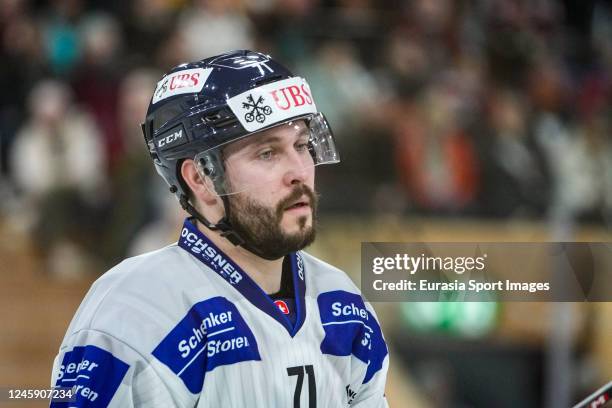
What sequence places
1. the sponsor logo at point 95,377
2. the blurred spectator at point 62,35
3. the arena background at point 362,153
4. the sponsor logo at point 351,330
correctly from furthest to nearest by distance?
the blurred spectator at point 62,35
the arena background at point 362,153
the sponsor logo at point 351,330
the sponsor logo at point 95,377

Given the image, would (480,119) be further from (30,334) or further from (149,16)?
(30,334)

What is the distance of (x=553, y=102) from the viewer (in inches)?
268

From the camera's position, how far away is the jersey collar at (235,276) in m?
2.22

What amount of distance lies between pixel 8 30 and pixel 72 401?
421cm

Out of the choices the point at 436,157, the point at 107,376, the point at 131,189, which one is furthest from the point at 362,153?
the point at 107,376

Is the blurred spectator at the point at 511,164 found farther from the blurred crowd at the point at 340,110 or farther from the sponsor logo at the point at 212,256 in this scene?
the sponsor logo at the point at 212,256

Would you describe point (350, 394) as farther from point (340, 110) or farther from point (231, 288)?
point (340, 110)

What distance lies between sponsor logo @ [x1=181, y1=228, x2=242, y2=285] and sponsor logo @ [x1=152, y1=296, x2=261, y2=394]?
7 cm

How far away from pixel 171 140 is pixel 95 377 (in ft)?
1.74

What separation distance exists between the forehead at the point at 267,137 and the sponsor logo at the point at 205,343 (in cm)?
32

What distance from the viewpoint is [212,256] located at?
7.39 feet

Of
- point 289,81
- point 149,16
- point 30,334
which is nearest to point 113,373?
point 289,81

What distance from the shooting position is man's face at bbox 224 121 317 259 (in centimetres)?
221

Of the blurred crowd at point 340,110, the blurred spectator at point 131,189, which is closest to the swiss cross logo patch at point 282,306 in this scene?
the blurred crowd at point 340,110
